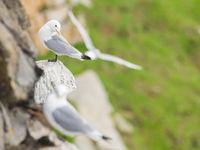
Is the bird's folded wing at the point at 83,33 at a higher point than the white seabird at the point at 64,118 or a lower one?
higher

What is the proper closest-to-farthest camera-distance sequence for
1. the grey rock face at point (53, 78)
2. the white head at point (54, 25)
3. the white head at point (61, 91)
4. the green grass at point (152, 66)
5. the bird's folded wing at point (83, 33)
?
the white head at point (61, 91), the white head at point (54, 25), the grey rock face at point (53, 78), the bird's folded wing at point (83, 33), the green grass at point (152, 66)

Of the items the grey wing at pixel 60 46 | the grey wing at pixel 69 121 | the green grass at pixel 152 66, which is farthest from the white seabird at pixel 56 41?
the green grass at pixel 152 66

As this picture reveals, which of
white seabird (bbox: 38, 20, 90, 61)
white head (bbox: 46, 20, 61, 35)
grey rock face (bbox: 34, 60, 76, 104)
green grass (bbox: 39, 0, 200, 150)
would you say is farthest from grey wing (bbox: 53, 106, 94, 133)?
green grass (bbox: 39, 0, 200, 150)

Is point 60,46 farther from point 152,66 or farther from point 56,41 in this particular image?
point 152,66

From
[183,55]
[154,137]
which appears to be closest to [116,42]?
[183,55]

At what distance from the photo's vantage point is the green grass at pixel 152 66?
16.5 metres

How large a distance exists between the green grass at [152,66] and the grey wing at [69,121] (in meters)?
8.58

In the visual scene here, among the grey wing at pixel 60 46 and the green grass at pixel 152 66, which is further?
the green grass at pixel 152 66

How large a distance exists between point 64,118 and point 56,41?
91 cm

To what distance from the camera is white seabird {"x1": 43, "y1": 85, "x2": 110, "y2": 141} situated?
13.6 feet

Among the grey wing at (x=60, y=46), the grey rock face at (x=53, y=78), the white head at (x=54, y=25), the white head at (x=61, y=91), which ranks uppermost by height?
the grey wing at (x=60, y=46)

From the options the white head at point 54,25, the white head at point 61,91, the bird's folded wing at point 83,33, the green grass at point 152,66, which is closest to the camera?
the white head at point 61,91

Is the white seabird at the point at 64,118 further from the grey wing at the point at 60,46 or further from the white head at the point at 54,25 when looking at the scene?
the white head at the point at 54,25

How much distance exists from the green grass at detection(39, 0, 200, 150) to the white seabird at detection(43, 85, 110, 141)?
859 centimetres
